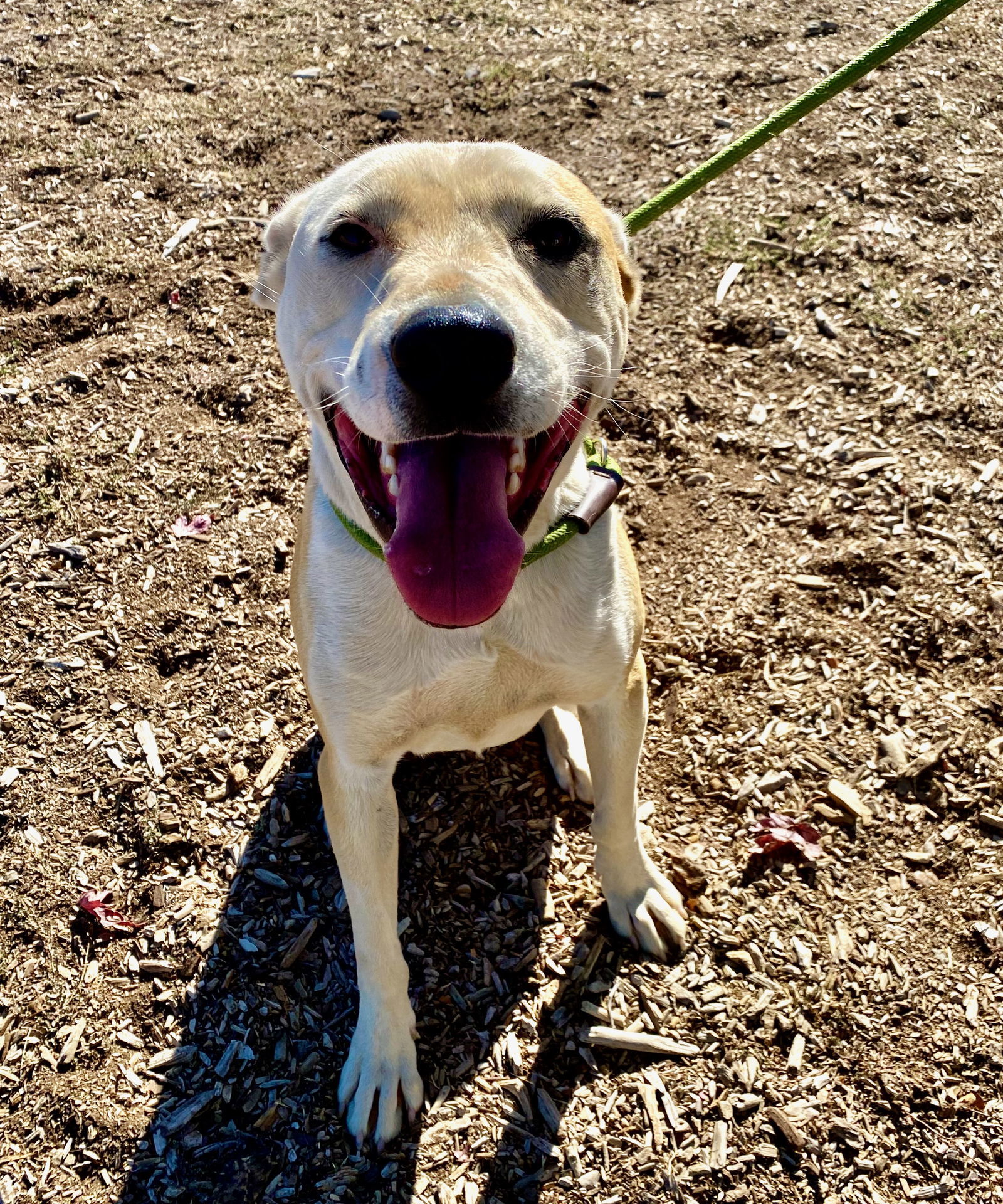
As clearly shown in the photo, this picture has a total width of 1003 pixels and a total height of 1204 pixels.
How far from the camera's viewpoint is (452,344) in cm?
218

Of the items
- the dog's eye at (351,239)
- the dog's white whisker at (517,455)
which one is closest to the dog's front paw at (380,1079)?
the dog's white whisker at (517,455)

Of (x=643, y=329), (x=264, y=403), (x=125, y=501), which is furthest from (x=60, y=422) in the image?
(x=643, y=329)

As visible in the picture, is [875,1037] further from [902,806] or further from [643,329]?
[643,329]

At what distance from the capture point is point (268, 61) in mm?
6887

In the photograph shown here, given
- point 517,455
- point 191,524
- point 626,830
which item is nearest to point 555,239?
point 517,455

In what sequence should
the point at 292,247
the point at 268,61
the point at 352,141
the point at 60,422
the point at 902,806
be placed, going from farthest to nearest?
1. the point at 268,61
2. the point at 352,141
3. the point at 60,422
4. the point at 902,806
5. the point at 292,247

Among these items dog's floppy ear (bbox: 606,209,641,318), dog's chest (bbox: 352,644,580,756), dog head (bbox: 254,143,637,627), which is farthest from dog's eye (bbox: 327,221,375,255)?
dog's chest (bbox: 352,644,580,756)

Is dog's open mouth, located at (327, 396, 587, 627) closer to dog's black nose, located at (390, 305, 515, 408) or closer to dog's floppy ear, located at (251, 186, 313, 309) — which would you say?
dog's black nose, located at (390, 305, 515, 408)

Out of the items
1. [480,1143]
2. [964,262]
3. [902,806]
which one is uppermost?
[964,262]

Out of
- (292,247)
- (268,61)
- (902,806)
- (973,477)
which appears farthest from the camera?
(268,61)

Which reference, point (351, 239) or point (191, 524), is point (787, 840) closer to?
point (351, 239)

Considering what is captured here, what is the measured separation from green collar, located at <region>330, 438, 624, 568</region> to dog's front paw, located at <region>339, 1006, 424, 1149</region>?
139 centimetres

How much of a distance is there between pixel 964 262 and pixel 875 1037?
3.82 meters

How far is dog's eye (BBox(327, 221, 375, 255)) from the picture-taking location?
2.61 meters
